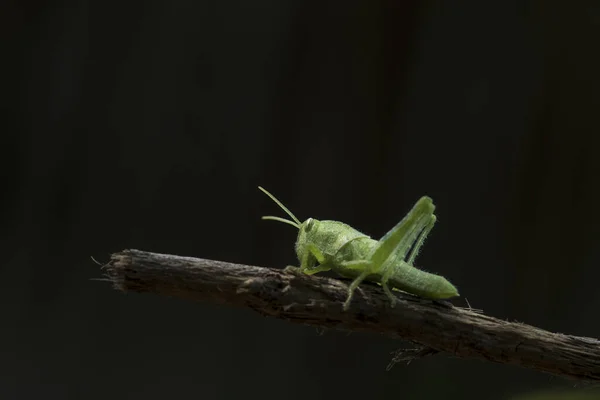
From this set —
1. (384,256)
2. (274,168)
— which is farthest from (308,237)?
(274,168)

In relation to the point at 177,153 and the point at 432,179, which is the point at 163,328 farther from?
the point at 432,179

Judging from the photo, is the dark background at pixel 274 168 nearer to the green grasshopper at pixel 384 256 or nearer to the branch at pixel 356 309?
the green grasshopper at pixel 384 256

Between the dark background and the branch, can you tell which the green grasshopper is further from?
the dark background

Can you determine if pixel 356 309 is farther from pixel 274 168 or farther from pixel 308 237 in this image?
pixel 274 168

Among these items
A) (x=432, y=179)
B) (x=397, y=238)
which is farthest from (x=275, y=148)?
(x=397, y=238)

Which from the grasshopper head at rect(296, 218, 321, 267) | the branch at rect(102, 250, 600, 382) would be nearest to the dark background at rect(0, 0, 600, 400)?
the grasshopper head at rect(296, 218, 321, 267)

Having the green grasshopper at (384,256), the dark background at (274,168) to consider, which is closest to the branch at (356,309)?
the green grasshopper at (384,256)
